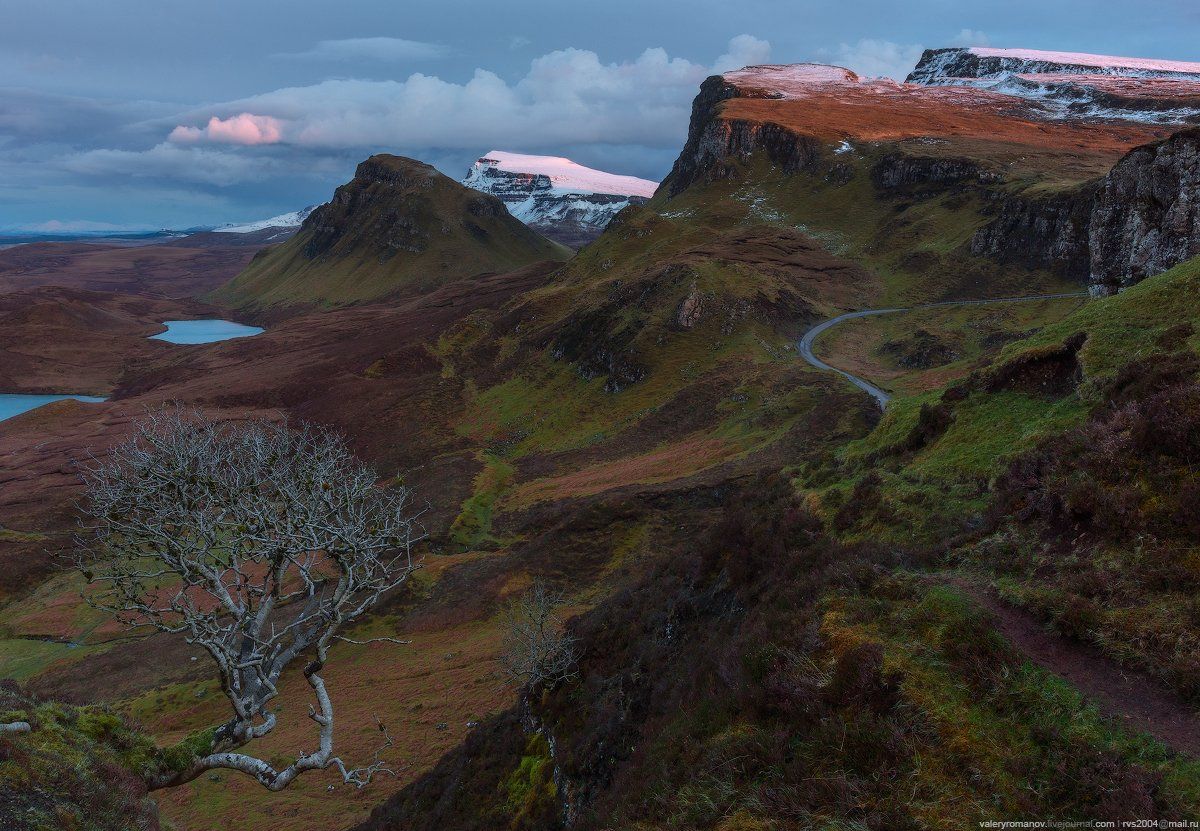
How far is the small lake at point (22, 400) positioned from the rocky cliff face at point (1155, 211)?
17427 cm

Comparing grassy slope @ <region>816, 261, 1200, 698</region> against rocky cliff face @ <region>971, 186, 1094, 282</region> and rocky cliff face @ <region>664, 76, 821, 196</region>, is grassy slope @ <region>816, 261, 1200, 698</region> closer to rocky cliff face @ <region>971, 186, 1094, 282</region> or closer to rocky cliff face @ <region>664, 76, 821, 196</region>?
rocky cliff face @ <region>971, 186, 1094, 282</region>

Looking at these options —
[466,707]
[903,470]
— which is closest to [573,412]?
[466,707]

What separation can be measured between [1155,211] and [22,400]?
195435 mm

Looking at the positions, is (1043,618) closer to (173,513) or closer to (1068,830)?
(1068,830)

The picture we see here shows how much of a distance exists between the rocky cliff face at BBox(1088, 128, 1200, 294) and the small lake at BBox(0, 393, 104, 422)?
174 metres

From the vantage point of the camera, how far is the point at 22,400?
138 m

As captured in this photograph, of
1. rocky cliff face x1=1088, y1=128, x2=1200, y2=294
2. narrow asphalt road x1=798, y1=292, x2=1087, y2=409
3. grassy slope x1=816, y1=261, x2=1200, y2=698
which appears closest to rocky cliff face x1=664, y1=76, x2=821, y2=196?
narrow asphalt road x1=798, y1=292, x2=1087, y2=409

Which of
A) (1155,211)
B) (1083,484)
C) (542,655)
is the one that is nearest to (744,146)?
(1155,211)

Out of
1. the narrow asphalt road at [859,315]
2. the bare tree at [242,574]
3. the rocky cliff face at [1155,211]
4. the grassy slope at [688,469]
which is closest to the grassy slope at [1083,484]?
the grassy slope at [688,469]

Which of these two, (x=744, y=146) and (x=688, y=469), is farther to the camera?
(x=744, y=146)

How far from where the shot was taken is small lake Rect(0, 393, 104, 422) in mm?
131500

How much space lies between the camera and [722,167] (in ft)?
527

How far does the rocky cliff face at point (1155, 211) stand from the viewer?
3853cm

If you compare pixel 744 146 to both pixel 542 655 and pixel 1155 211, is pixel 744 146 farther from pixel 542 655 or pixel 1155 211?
pixel 542 655
